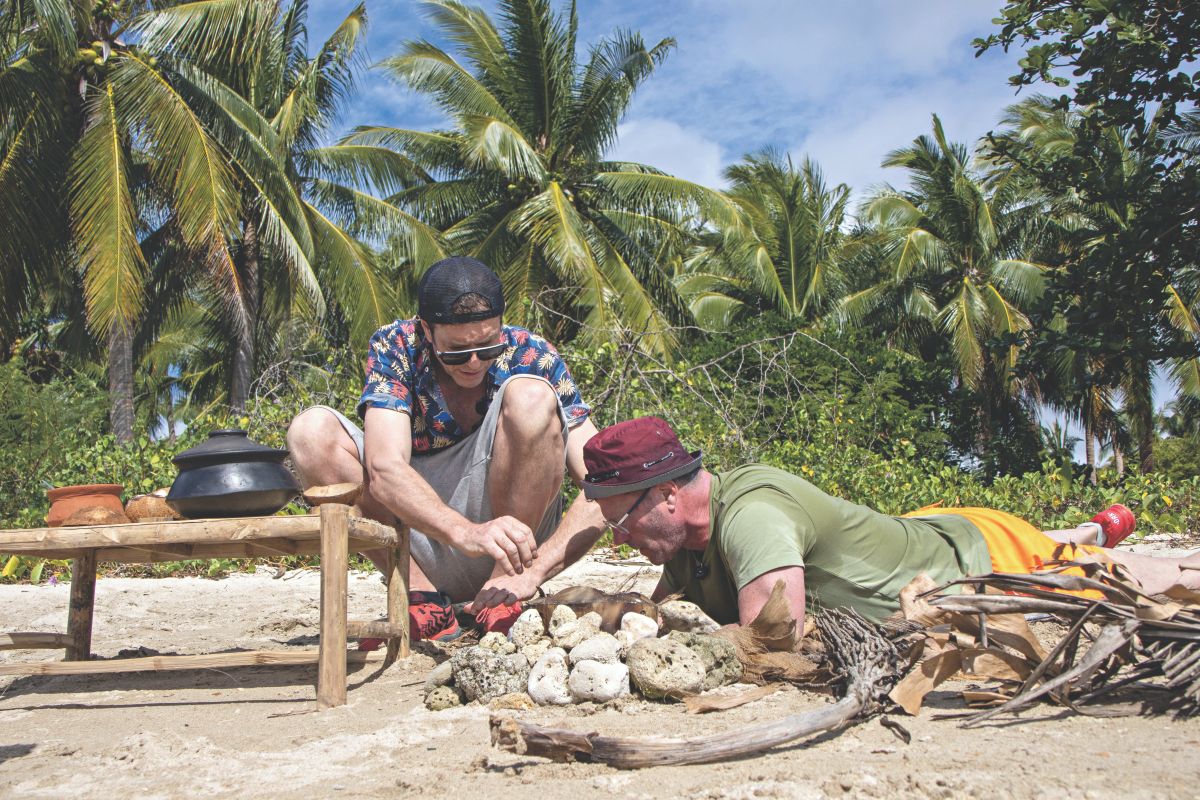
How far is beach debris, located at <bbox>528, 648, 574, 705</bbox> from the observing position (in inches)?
92.1

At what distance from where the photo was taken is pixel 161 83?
13.1m

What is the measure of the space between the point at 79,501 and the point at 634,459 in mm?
1704

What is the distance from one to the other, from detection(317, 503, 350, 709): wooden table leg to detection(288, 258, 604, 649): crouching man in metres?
0.44

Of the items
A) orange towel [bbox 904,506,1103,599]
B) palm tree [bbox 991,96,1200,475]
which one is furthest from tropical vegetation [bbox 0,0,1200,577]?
orange towel [bbox 904,506,1103,599]

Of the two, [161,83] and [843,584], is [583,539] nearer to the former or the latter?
[843,584]

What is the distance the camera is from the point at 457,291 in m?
3.01

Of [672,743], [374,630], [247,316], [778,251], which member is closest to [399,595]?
[374,630]

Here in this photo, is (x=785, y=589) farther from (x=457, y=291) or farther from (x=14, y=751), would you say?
(x=14, y=751)

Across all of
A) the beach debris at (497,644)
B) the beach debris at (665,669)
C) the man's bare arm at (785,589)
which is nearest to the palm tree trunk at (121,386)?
the beach debris at (497,644)

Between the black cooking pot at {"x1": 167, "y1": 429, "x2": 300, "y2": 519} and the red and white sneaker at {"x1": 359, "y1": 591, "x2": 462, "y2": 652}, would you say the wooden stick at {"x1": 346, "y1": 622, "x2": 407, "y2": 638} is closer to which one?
the red and white sneaker at {"x1": 359, "y1": 591, "x2": 462, "y2": 652}

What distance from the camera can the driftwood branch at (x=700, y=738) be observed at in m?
1.73

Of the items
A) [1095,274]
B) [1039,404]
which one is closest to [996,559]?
[1095,274]

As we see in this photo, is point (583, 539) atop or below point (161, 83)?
below

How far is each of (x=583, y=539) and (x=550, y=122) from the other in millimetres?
15298
